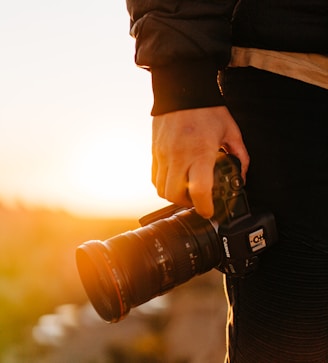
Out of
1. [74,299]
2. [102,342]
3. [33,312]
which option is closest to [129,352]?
[102,342]

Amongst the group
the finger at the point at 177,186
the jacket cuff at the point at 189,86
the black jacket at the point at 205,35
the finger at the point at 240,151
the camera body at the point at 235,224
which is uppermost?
the black jacket at the point at 205,35

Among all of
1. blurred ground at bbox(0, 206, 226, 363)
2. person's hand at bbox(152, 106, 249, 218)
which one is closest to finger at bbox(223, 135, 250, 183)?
person's hand at bbox(152, 106, 249, 218)

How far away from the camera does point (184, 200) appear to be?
103 centimetres

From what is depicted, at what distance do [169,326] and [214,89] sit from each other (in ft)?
8.79

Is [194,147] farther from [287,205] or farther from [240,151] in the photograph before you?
[287,205]

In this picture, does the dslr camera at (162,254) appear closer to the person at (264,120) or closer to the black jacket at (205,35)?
the person at (264,120)

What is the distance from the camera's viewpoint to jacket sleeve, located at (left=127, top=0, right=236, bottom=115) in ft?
3.16

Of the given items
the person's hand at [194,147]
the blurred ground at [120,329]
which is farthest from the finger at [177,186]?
the blurred ground at [120,329]

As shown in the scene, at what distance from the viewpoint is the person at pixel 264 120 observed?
Result: 969 millimetres

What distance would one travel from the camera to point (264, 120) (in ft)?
3.26

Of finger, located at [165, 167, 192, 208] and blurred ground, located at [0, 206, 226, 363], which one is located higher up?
finger, located at [165, 167, 192, 208]

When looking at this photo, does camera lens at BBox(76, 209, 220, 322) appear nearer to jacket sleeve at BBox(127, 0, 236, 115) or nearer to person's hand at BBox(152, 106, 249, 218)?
person's hand at BBox(152, 106, 249, 218)

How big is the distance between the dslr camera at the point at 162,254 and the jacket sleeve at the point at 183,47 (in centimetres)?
19

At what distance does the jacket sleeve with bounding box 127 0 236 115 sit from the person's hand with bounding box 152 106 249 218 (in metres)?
0.02
